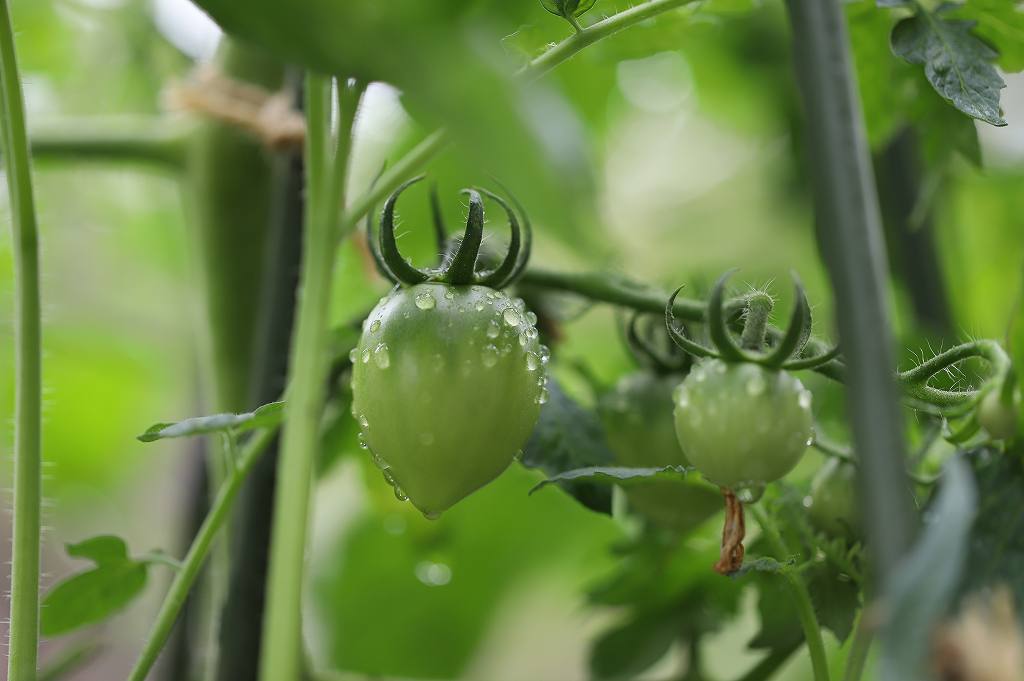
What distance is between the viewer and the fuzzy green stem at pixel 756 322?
313mm

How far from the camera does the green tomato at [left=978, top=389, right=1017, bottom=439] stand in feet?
0.94

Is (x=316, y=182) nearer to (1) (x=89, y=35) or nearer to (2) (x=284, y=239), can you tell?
(2) (x=284, y=239)

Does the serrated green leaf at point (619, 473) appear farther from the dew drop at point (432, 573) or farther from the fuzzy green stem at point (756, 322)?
the dew drop at point (432, 573)

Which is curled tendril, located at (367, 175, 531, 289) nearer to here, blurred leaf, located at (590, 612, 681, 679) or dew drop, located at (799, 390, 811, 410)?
dew drop, located at (799, 390, 811, 410)

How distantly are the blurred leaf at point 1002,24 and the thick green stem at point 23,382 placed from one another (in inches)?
12.4

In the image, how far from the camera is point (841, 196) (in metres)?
0.20

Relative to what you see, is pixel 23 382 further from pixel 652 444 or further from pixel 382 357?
pixel 652 444

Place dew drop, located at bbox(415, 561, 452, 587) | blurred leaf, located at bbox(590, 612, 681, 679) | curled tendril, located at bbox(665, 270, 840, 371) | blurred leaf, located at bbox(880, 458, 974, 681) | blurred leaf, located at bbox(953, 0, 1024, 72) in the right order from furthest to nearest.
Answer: dew drop, located at bbox(415, 561, 452, 587) < blurred leaf, located at bbox(590, 612, 681, 679) < blurred leaf, located at bbox(953, 0, 1024, 72) < curled tendril, located at bbox(665, 270, 840, 371) < blurred leaf, located at bbox(880, 458, 974, 681)

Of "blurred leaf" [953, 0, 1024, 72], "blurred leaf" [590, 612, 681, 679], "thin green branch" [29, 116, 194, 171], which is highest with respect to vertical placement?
"blurred leaf" [953, 0, 1024, 72]

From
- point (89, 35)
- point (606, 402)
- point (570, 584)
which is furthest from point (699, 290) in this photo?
point (89, 35)

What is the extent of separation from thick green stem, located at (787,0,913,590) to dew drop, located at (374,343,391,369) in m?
0.14

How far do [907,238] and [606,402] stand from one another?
A: 0.35 m

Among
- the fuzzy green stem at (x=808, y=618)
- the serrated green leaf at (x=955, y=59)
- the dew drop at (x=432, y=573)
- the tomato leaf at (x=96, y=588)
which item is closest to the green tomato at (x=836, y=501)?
the fuzzy green stem at (x=808, y=618)

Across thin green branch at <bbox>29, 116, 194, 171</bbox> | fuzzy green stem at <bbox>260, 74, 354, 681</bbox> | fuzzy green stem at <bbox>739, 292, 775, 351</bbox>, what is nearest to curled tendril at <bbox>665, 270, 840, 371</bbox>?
fuzzy green stem at <bbox>739, 292, 775, 351</bbox>
